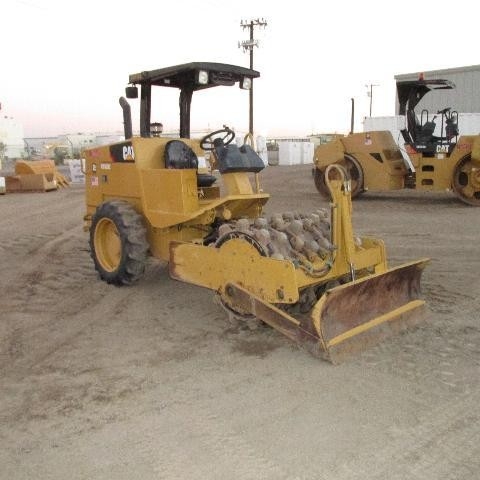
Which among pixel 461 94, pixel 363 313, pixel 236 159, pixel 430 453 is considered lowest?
pixel 430 453

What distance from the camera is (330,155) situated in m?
13.4

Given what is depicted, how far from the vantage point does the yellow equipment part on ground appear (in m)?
Result: 17.2

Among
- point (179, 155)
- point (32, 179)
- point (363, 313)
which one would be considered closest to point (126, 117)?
point (179, 155)

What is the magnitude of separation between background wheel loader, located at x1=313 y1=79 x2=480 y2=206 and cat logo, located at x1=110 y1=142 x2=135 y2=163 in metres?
8.16

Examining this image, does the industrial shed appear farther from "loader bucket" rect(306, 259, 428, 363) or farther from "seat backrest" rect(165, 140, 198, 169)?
"loader bucket" rect(306, 259, 428, 363)

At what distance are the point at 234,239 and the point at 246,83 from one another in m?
2.14

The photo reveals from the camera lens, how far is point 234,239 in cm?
439

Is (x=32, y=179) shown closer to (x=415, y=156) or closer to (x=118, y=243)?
(x=415, y=156)

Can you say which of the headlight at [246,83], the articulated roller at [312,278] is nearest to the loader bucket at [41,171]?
the headlight at [246,83]

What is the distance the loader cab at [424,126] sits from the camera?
486 inches

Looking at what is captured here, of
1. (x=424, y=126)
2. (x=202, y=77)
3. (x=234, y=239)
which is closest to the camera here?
(x=234, y=239)

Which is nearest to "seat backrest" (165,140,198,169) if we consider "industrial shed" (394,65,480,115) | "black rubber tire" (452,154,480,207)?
"black rubber tire" (452,154,480,207)

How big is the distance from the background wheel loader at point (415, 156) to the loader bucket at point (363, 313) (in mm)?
8219

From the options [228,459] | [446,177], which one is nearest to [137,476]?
[228,459]
